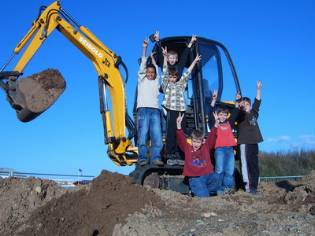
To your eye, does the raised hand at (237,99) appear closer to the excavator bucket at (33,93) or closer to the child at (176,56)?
the child at (176,56)

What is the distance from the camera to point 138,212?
5.97 meters

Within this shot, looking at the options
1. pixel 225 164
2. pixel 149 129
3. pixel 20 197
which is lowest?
pixel 20 197

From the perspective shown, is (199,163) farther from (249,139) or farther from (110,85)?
(110,85)

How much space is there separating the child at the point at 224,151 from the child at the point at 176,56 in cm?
116

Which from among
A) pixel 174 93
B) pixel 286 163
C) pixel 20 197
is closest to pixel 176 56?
pixel 174 93

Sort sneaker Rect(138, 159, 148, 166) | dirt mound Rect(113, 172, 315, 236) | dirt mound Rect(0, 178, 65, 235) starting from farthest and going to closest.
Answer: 1. sneaker Rect(138, 159, 148, 166)
2. dirt mound Rect(0, 178, 65, 235)
3. dirt mound Rect(113, 172, 315, 236)

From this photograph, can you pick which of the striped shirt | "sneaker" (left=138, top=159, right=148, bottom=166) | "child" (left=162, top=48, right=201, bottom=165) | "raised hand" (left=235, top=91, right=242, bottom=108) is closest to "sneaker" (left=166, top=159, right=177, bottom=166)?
"child" (left=162, top=48, right=201, bottom=165)

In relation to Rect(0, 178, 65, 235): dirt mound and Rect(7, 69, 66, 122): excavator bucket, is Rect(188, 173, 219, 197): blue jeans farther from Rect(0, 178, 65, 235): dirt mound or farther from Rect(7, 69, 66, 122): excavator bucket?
Rect(7, 69, 66, 122): excavator bucket

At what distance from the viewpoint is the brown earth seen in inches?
205

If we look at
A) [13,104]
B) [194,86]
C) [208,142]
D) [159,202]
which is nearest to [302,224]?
[159,202]

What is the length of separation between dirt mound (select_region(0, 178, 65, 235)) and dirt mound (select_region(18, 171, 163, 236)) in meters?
0.42

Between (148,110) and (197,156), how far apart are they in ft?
4.10

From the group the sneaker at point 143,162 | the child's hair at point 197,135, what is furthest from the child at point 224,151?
the sneaker at point 143,162

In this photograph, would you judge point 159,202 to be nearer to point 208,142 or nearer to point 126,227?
point 126,227
